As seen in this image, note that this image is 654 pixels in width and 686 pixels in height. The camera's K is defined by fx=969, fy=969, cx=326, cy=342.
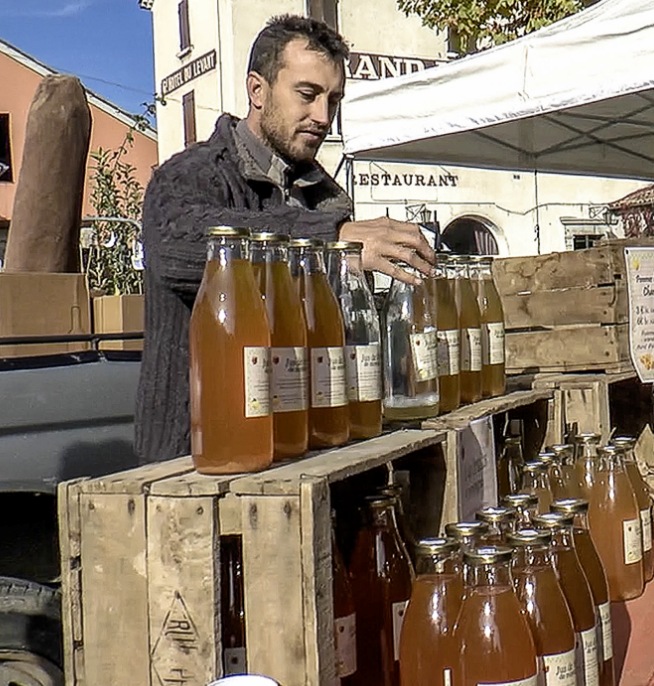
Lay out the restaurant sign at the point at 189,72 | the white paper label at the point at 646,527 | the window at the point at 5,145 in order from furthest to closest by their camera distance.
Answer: the window at the point at 5,145
the restaurant sign at the point at 189,72
the white paper label at the point at 646,527

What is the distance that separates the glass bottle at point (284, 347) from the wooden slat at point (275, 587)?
155mm

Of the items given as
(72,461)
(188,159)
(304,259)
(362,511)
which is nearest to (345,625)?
(362,511)

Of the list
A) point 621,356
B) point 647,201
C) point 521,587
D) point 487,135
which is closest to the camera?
point 521,587

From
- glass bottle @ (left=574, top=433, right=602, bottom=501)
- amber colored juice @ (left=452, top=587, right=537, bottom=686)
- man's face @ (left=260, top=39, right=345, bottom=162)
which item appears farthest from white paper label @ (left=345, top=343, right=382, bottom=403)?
glass bottle @ (left=574, top=433, right=602, bottom=501)

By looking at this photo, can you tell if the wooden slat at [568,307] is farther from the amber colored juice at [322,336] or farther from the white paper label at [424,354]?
the amber colored juice at [322,336]

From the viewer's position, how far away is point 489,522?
1.42 m

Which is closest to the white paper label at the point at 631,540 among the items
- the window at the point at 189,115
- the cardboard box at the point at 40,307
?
the cardboard box at the point at 40,307

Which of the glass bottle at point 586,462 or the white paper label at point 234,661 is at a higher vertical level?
the glass bottle at point 586,462

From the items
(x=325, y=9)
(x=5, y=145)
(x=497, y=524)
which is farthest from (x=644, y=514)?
(x=5, y=145)

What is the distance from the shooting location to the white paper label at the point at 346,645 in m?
1.36

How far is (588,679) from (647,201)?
8.88 meters

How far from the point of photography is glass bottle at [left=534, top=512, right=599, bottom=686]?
1450 millimetres

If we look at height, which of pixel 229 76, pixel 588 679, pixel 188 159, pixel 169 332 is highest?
pixel 229 76

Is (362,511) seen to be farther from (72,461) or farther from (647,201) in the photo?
(647,201)
